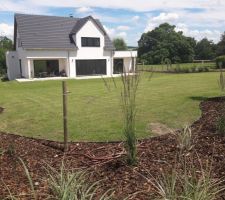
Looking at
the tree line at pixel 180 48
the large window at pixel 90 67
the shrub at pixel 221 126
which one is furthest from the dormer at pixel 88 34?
the shrub at pixel 221 126

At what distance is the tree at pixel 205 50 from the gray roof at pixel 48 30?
37.2m

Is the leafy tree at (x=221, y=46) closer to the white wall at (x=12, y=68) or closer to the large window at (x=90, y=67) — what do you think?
the large window at (x=90, y=67)

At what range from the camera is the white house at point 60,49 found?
1362 inches

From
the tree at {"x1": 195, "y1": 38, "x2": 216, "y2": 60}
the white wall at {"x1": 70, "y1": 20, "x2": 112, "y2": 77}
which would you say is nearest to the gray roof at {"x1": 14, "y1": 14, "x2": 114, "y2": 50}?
the white wall at {"x1": 70, "y1": 20, "x2": 112, "y2": 77}

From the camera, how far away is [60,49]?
1399 inches

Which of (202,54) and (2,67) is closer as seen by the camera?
(2,67)

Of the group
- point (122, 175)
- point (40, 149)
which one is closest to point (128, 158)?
point (122, 175)

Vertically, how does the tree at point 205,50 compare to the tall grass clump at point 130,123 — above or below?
above

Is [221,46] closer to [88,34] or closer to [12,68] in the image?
[88,34]

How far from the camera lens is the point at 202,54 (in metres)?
71.9

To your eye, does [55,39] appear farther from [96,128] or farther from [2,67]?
[96,128]

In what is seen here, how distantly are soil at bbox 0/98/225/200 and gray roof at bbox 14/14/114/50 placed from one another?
27.8m

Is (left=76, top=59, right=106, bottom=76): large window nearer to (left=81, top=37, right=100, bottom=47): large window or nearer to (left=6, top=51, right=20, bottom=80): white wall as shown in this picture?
(left=81, top=37, right=100, bottom=47): large window

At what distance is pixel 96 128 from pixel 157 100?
5501 millimetres
